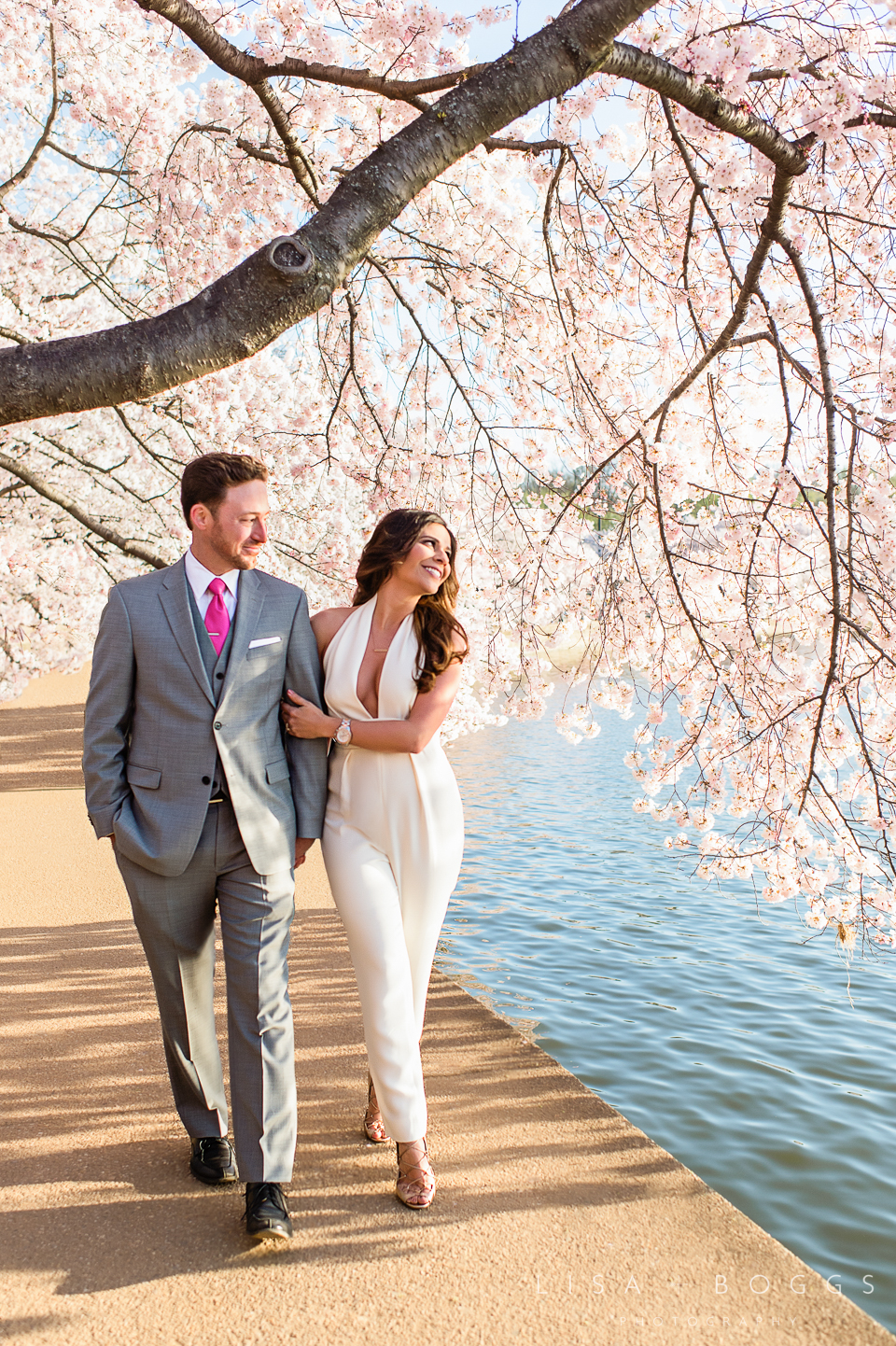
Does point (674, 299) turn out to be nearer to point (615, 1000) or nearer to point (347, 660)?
point (347, 660)

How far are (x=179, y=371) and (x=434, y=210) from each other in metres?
5.08

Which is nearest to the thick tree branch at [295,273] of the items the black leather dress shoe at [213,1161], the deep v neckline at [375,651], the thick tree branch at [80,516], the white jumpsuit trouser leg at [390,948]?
the deep v neckline at [375,651]

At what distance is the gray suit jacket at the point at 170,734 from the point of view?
8.76 feet

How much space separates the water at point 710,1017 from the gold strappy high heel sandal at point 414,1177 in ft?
5.58

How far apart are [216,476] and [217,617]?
397 millimetres

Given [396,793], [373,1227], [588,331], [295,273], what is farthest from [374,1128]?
[588,331]

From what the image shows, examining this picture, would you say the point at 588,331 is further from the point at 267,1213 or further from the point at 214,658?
the point at 267,1213

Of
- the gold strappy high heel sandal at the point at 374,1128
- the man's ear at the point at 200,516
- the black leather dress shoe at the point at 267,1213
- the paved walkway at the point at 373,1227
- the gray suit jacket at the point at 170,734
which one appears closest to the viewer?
the paved walkway at the point at 373,1227

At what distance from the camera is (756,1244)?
2619 millimetres

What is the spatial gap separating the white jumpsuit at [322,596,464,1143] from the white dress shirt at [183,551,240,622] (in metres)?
0.38

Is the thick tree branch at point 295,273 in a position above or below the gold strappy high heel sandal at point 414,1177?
above

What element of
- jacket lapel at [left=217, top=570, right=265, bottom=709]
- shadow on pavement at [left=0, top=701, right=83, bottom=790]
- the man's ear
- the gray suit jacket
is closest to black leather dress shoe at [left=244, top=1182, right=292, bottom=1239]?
the gray suit jacket

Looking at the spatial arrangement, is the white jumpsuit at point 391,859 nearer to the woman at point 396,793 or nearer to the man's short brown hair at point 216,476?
the woman at point 396,793

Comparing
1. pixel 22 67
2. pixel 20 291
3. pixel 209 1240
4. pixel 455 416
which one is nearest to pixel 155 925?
pixel 209 1240
